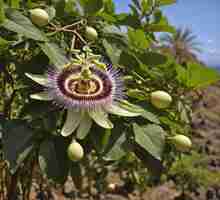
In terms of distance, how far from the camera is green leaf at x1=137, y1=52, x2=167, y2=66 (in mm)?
725

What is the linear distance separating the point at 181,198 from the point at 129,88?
3120mm

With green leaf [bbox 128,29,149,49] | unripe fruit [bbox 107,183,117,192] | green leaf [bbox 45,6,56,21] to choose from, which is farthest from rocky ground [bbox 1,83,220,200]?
green leaf [bbox 45,6,56,21]

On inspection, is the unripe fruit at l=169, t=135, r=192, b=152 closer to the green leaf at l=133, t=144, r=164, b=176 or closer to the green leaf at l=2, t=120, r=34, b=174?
the green leaf at l=133, t=144, r=164, b=176

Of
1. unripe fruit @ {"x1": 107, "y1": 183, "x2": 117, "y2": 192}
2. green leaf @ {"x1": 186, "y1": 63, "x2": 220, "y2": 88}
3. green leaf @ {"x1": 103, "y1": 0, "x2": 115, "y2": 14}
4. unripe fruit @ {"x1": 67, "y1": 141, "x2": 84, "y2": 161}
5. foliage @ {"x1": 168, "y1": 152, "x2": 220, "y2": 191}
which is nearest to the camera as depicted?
unripe fruit @ {"x1": 67, "y1": 141, "x2": 84, "y2": 161}

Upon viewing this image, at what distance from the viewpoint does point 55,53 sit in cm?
66

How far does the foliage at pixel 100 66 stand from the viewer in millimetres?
617

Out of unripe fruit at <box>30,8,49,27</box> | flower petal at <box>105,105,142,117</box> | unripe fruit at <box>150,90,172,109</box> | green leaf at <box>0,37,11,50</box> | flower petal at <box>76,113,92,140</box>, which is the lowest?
flower petal at <box>76,113,92,140</box>

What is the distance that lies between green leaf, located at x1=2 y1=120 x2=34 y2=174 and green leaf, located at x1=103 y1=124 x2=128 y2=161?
4.6 inches

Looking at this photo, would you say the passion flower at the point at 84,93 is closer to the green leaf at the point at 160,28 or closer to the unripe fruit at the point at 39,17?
the unripe fruit at the point at 39,17

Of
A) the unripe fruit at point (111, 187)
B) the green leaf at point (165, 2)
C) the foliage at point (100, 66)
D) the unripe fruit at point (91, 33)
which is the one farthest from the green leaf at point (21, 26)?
the unripe fruit at point (111, 187)

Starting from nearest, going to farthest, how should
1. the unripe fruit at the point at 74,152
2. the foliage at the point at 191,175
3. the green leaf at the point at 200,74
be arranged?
the unripe fruit at the point at 74,152, the green leaf at the point at 200,74, the foliage at the point at 191,175

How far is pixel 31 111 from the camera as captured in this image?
0.63m

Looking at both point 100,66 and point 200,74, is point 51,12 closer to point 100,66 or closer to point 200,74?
point 100,66

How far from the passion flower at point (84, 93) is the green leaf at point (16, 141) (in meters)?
0.05
